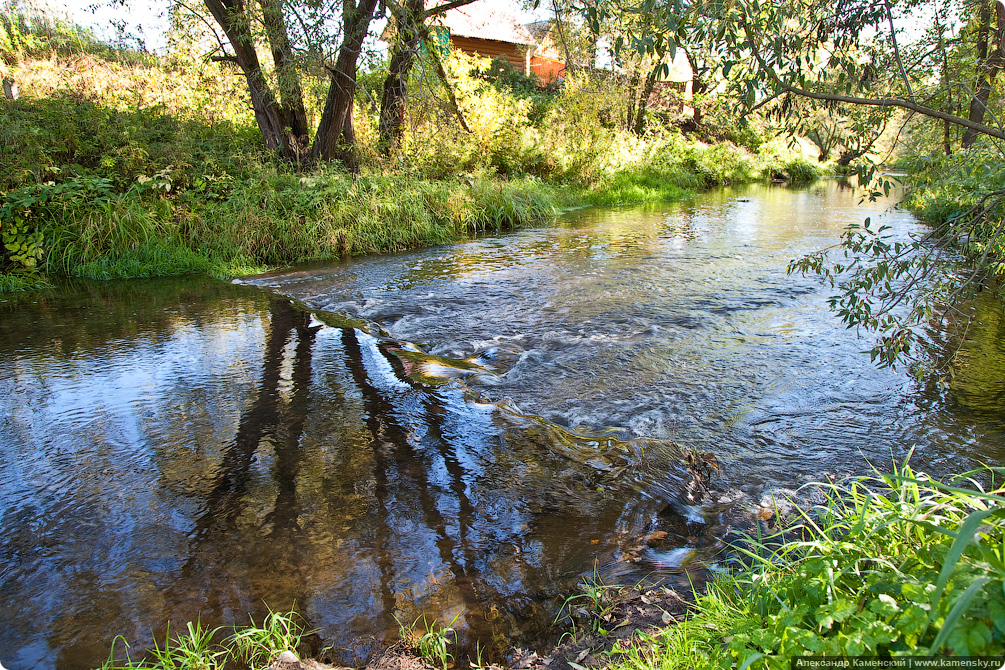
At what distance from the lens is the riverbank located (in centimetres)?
150

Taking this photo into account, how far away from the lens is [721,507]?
10.8 feet

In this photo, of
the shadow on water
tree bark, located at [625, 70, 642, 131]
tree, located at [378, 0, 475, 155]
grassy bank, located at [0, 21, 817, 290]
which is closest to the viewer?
the shadow on water

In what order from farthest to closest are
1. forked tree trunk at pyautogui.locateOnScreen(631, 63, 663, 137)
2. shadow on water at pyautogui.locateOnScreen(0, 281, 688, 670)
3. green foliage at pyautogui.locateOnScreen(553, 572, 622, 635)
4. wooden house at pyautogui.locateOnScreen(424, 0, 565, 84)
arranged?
wooden house at pyautogui.locateOnScreen(424, 0, 565, 84)
forked tree trunk at pyautogui.locateOnScreen(631, 63, 663, 137)
shadow on water at pyautogui.locateOnScreen(0, 281, 688, 670)
green foliage at pyautogui.locateOnScreen(553, 572, 622, 635)

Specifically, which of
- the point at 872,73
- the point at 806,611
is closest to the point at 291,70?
the point at 872,73

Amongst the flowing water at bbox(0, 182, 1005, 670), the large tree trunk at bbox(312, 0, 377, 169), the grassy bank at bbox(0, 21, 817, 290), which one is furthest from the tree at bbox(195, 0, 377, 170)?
the flowing water at bbox(0, 182, 1005, 670)

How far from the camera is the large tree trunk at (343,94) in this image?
11.6 meters

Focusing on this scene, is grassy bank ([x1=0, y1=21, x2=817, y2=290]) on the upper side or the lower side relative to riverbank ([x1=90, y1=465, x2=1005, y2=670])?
upper

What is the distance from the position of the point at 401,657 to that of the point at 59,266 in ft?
31.5

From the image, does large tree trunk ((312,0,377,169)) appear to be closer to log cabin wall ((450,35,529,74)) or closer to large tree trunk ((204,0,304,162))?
large tree trunk ((204,0,304,162))

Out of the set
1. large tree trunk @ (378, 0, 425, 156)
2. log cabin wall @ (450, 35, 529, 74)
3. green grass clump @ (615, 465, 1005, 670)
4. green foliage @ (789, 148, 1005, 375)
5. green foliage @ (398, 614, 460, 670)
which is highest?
log cabin wall @ (450, 35, 529, 74)

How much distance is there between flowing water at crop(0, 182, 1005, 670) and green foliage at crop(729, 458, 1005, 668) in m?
0.86

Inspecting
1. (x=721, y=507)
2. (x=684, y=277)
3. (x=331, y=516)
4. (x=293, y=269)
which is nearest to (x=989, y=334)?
(x=684, y=277)

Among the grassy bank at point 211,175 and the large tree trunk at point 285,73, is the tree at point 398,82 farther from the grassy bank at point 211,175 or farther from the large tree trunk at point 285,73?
the large tree trunk at point 285,73

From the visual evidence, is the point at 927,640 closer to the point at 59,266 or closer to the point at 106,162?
the point at 59,266
